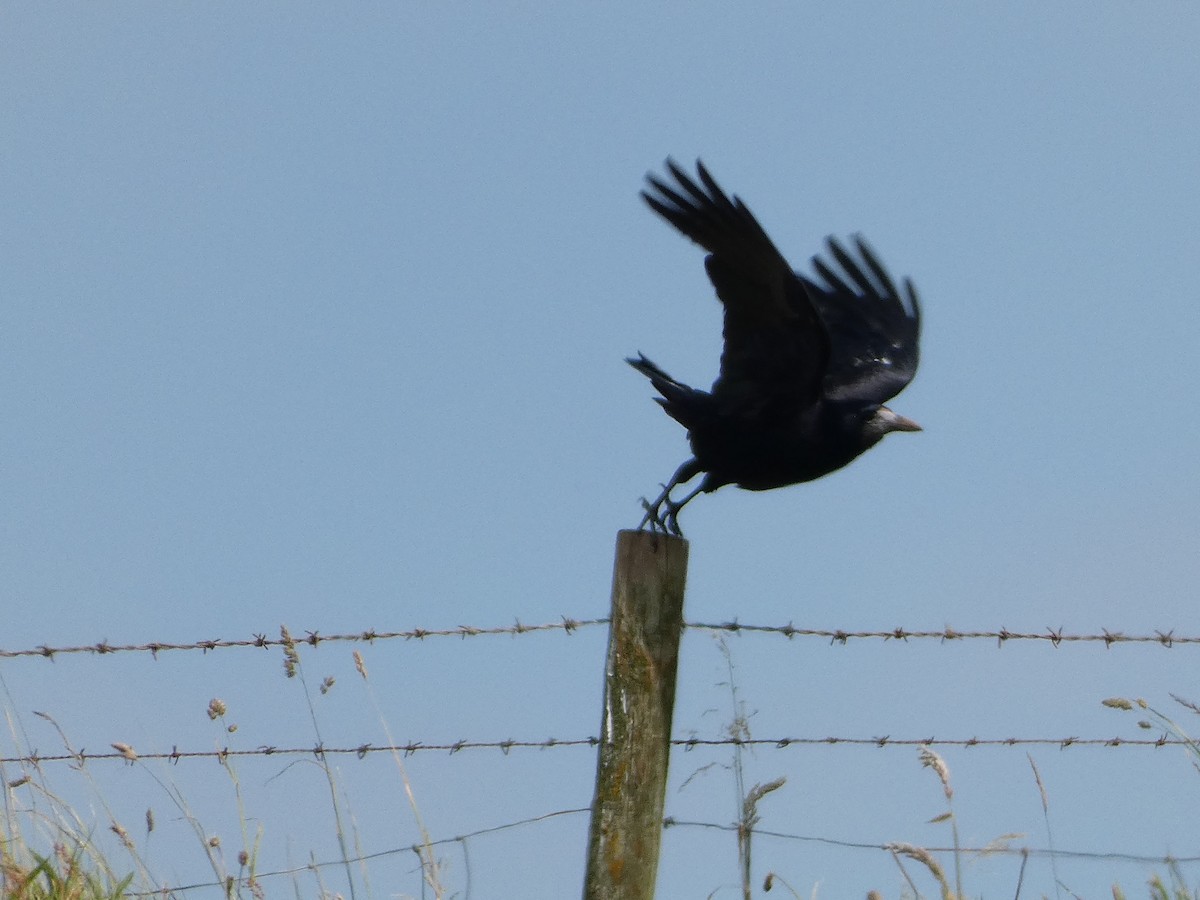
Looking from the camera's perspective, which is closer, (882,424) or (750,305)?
(750,305)

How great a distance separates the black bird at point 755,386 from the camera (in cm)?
425

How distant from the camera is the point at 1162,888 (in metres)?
2.73

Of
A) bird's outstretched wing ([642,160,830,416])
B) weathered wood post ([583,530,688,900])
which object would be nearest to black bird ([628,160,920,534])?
bird's outstretched wing ([642,160,830,416])

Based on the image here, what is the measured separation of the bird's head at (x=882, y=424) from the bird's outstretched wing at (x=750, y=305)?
41 centimetres

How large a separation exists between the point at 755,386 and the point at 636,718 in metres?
2.09

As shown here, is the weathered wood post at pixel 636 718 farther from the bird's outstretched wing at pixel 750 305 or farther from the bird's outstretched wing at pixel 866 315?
the bird's outstretched wing at pixel 866 315

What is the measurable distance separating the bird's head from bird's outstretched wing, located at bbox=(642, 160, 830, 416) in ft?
1.33

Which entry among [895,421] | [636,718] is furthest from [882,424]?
[636,718]

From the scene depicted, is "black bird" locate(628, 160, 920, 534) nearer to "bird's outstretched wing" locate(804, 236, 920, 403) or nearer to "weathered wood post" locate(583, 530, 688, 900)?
"bird's outstretched wing" locate(804, 236, 920, 403)

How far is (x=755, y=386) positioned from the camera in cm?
465

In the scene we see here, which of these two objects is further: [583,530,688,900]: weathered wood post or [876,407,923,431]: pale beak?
[876,407,923,431]: pale beak

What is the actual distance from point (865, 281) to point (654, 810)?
3755 mm

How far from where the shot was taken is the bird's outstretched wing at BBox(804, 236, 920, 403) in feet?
19.0

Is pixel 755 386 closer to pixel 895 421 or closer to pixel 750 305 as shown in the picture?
pixel 750 305
